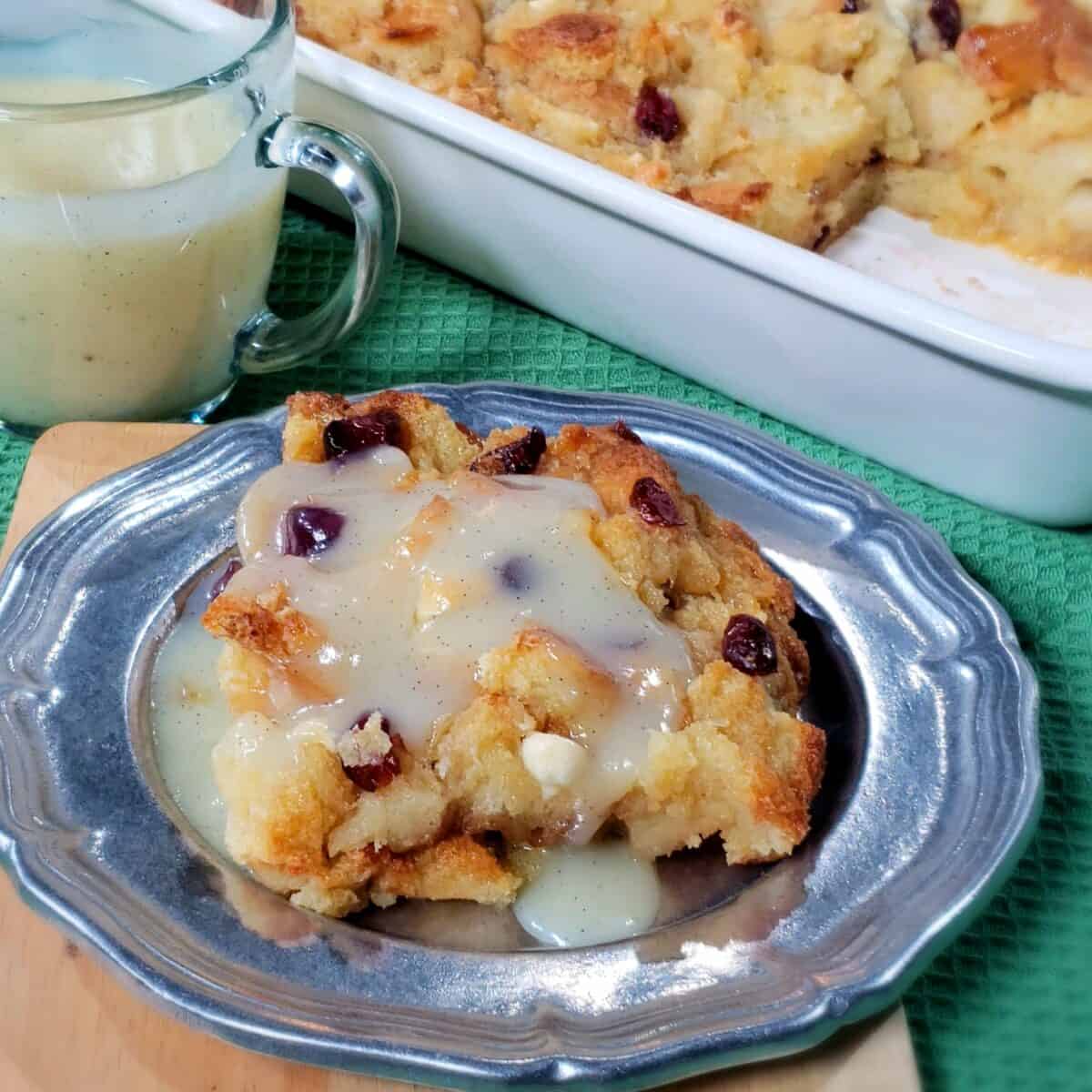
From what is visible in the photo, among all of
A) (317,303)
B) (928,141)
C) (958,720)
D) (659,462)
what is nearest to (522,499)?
(659,462)

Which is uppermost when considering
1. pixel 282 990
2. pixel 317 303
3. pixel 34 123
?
pixel 34 123

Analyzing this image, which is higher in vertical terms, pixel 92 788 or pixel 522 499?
pixel 522 499

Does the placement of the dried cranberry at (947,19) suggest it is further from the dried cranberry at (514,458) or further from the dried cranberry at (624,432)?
the dried cranberry at (514,458)

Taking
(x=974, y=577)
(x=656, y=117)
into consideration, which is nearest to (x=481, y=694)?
(x=974, y=577)

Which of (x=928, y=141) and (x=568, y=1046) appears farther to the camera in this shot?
(x=928, y=141)

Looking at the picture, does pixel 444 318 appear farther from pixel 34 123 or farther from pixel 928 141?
pixel 928 141

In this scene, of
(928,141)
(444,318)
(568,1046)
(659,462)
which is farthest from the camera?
(928,141)

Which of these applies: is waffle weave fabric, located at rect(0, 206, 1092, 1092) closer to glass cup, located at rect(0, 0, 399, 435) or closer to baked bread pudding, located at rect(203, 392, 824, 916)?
glass cup, located at rect(0, 0, 399, 435)
